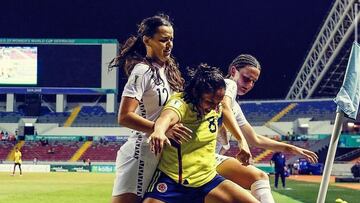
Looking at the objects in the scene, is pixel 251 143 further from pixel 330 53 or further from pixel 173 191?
pixel 330 53

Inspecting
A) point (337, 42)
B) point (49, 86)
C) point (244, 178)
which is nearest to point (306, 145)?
point (337, 42)

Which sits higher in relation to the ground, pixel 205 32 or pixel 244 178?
pixel 205 32

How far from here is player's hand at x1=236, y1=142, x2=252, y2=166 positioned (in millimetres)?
5133

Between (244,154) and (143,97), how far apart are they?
1.15m

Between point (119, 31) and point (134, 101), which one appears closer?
point (134, 101)

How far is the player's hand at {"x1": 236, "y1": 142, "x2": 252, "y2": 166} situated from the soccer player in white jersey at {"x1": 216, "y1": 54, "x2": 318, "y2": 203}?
0.16m

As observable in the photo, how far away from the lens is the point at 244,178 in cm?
544

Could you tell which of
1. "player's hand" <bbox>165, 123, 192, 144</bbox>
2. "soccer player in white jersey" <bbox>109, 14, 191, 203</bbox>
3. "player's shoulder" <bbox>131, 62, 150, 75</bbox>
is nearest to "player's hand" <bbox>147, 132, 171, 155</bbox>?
"player's hand" <bbox>165, 123, 192, 144</bbox>

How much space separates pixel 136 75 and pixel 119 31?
2502 inches

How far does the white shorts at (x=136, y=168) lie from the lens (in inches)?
180

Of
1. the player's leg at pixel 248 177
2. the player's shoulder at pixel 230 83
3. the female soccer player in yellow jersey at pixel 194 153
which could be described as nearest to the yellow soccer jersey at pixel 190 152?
the female soccer player in yellow jersey at pixel 194 153

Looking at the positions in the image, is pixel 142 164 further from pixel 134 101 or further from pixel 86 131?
pixel 86 131

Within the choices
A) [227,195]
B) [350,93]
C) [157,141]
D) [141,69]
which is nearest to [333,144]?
[350,93]

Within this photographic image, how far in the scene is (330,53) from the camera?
1900 inches
